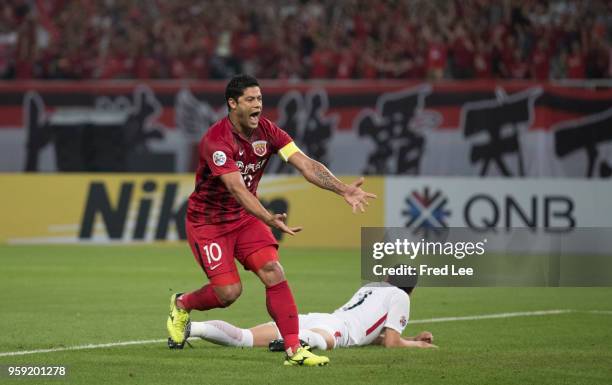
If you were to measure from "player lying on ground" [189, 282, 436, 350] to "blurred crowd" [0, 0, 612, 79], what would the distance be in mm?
14783

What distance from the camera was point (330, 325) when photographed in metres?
10.1

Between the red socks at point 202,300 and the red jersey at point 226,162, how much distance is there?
0.57m

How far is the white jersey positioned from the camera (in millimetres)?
10102

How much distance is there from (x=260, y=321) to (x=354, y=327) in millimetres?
2549

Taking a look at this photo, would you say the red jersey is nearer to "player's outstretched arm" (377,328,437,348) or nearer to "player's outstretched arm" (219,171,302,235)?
"player's outstretched arm" (219,171,302,235)

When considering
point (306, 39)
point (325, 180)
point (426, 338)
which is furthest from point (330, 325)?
point (306, 39)

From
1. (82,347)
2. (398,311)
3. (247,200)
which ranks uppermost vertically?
(247,200)

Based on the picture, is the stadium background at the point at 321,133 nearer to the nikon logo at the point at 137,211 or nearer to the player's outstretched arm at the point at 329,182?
the nikon logo at the point at 137,211

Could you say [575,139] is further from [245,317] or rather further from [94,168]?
[245,317]

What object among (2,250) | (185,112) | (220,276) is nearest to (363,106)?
(185,112)

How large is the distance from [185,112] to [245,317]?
11979 mm

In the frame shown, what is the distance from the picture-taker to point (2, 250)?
2147 centimetres

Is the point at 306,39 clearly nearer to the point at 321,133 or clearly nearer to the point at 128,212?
the point at 321,133

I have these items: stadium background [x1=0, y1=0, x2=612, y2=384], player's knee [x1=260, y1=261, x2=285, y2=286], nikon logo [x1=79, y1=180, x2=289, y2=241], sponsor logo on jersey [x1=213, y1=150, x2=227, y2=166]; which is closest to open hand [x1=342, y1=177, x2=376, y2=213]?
player's knee [x1=260, y1=261, x2=285, y2=286]
